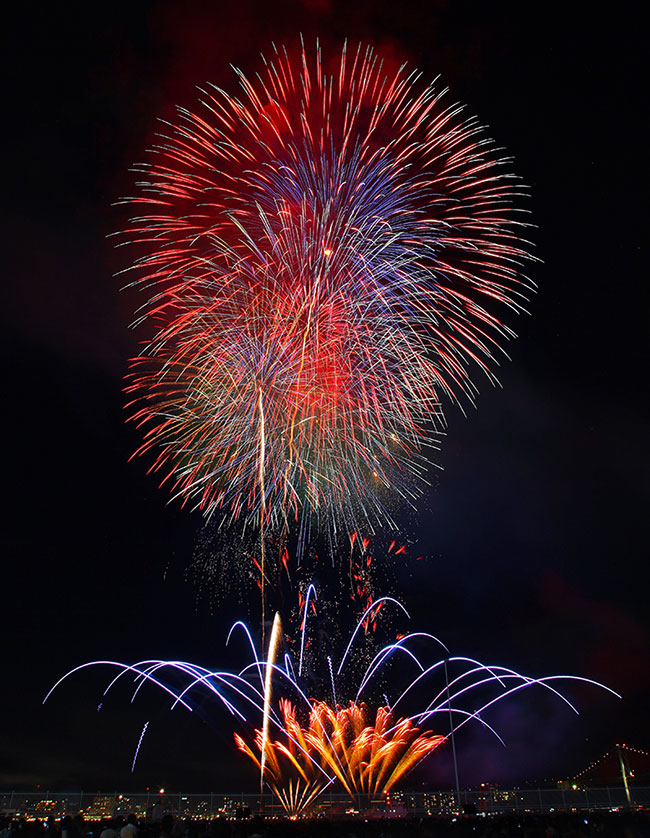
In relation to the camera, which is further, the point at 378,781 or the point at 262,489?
the point at 378,781

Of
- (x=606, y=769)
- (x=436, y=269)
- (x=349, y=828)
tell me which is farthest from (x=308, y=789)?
(x=606, y=769)

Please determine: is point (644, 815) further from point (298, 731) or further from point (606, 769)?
point (606, 769)

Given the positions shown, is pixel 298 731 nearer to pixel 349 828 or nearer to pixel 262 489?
pixel 349 828

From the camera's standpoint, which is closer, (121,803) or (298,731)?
(121,803)

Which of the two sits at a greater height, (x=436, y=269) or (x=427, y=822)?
(x=436, y=269)

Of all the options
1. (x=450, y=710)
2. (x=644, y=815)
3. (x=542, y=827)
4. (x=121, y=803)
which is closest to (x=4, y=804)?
(x=121, y=803)

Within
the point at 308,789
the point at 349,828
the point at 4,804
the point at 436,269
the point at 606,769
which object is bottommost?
the point at 606,769

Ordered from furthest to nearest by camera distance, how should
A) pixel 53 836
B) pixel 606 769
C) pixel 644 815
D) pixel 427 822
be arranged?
pixel 606 769 → pixel 644 815 → pixel 427 822 → pixel 53 836

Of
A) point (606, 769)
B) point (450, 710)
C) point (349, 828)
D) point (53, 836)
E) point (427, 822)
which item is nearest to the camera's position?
point (53, 836)

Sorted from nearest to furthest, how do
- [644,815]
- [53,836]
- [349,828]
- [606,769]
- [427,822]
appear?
[53,836] < [349,828] < [427,822] < [644,815] < [606,769]
